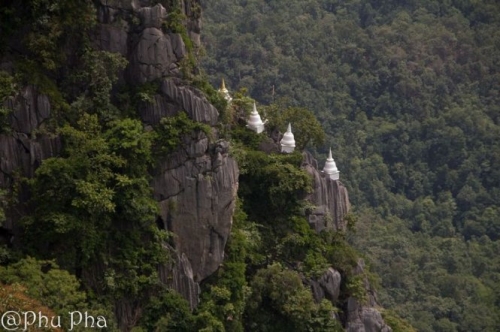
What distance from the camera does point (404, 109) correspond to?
6425 centimetres

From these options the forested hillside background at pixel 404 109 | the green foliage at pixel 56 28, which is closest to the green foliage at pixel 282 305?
the green foliage at pixel 56 28

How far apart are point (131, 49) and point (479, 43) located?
4685 cm

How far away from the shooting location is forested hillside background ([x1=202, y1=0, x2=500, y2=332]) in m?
52.0

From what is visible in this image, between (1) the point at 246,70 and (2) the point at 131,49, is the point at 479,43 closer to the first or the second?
(1) the point at 246,70

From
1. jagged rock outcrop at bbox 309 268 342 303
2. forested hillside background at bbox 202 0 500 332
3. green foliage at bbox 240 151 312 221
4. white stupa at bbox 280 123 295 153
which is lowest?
jagged rock outcrop at bbox 309 268 342 303

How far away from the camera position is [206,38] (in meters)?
66.2

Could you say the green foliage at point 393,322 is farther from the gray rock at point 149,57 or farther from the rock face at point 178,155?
the gray rock at point 149,57

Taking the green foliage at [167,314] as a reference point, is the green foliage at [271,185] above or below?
above

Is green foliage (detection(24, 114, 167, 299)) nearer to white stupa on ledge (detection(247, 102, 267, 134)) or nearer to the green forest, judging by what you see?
the green forest

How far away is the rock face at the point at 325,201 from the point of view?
29.3m

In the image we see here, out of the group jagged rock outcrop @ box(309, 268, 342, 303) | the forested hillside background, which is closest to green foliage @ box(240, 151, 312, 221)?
jagged rock outcrop @ box(309, 268, 342, 303)

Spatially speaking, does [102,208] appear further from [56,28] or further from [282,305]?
[282,305]

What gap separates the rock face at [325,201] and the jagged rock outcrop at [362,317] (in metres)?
1.31

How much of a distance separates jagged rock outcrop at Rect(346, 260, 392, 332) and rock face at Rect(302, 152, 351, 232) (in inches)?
51.6
